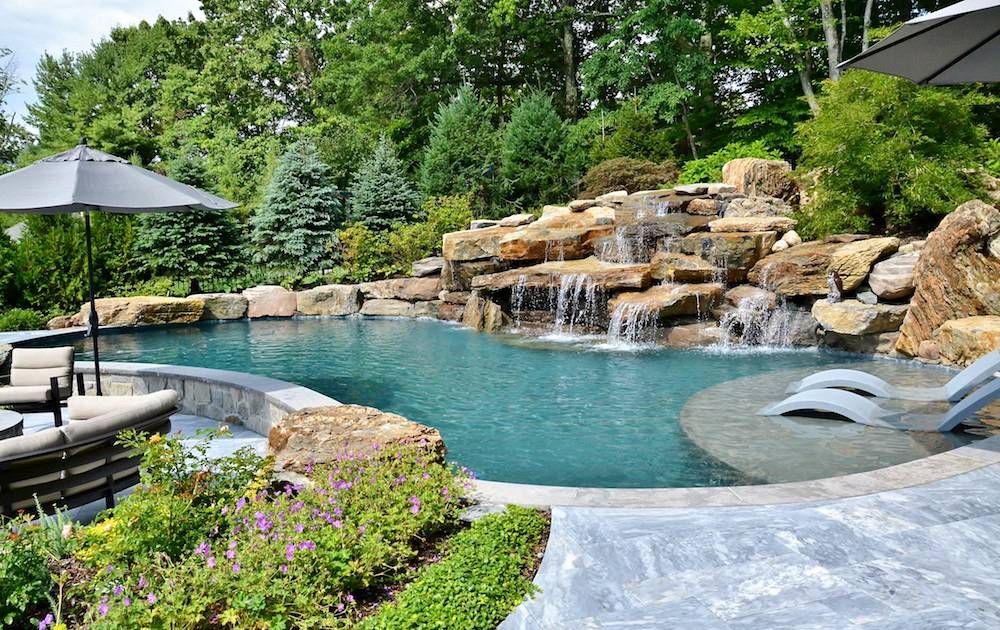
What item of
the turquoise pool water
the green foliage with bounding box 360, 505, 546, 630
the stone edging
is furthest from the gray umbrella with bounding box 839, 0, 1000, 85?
the stone edging

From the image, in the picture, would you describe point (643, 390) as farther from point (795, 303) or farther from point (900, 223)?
point (900, 223)

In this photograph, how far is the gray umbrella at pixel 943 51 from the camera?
13.0ft

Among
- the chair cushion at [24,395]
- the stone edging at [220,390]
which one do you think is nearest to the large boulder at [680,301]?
the stone edging at [220,390]

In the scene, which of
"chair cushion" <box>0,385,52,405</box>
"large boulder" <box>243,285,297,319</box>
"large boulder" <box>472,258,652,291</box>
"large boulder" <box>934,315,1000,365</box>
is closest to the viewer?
"chair cushion" <box>0,385,52,405</box>

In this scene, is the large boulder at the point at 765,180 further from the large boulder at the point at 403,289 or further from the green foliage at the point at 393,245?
the green foliage at the point at 393,245

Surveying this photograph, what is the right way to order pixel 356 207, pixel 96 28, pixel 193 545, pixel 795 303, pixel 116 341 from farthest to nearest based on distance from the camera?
pixel 96 28 < pixel 356 207 < pixel 116 341 < pixel 795 303 < pixel 193 545

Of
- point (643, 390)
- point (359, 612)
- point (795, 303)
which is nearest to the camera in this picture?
point (359, 612)

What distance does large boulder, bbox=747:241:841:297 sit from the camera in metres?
9.92

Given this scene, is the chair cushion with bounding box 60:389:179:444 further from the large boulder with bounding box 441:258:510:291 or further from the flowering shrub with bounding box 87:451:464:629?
the large boulder with bounding box 441:258:510:291

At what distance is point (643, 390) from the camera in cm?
720

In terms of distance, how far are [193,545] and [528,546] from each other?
5.11 feet

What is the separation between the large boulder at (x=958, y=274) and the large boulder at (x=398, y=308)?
9.89m

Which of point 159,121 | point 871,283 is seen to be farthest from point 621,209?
point 159,121

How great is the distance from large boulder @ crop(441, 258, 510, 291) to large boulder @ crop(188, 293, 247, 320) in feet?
17.0
